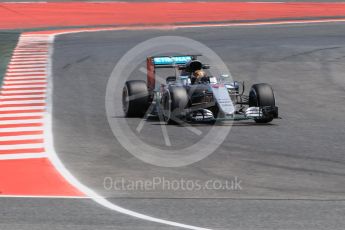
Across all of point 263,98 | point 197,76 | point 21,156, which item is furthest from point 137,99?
point 21,156

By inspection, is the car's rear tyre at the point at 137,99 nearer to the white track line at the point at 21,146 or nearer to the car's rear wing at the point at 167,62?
the car's rear wing at the point at 167,62

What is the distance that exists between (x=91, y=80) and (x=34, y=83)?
1662mm

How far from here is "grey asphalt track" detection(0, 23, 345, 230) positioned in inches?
406

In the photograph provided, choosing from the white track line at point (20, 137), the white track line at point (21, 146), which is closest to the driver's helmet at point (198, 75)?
the white track line at point (20, 137)

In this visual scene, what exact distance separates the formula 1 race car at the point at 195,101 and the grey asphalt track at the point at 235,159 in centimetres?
34

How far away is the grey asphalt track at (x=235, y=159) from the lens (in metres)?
10.3

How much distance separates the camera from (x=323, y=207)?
11.0 metres

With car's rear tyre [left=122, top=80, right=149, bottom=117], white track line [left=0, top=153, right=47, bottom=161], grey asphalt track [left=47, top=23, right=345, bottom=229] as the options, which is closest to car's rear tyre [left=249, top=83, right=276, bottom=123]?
grey asphalt track [left=47, top=23, right=345, bottom=229]

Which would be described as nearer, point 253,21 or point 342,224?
point 342,224

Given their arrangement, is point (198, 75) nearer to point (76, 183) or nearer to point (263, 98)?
point (263, 98)

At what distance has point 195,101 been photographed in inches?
725

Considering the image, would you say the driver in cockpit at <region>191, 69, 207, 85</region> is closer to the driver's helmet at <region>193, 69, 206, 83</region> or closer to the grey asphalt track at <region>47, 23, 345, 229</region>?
the driver's helmet at <region>193, 69, 206, 83</region>

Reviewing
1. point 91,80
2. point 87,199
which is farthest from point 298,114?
point 87,199

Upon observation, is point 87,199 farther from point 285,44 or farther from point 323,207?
point 285,44
